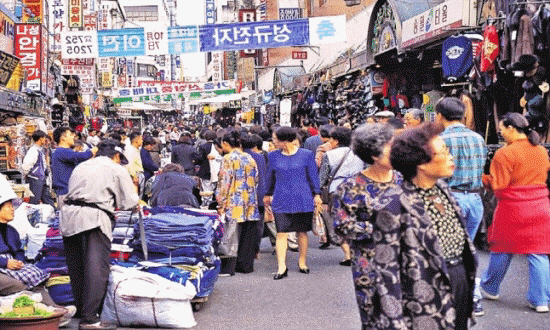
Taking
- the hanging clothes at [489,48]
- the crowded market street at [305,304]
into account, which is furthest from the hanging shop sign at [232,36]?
the crowded market street at [305,304]

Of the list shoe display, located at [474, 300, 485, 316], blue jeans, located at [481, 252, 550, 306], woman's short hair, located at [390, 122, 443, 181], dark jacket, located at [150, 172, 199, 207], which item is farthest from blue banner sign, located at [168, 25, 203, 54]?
woman's short hair, located at [390, 122, 443, 181]

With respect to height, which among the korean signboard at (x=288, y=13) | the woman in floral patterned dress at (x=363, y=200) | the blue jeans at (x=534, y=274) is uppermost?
the korean signboard at (x=288, y=13)

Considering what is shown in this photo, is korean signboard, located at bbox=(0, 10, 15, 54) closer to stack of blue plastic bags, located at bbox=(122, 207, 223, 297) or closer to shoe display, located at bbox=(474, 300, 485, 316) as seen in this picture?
stack of blue plastic bags, located at bbox=(122, 207, 223, 297)

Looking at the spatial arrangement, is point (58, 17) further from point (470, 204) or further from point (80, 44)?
point (470, 204)

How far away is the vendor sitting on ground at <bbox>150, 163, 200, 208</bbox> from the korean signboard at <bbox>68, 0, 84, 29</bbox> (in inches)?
1002

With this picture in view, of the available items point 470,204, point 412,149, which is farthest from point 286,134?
point 412,149

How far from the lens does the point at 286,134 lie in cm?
964

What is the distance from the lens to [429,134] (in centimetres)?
442

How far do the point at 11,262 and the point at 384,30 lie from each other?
12128mm

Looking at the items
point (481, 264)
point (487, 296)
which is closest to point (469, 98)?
point (481, 264)

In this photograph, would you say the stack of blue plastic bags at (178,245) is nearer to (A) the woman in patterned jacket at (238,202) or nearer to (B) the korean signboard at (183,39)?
(A) the woman in patterned jacket at (238,202)

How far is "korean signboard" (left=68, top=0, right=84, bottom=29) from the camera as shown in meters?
34.0

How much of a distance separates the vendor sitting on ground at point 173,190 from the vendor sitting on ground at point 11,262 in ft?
9.15

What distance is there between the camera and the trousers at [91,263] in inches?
283
